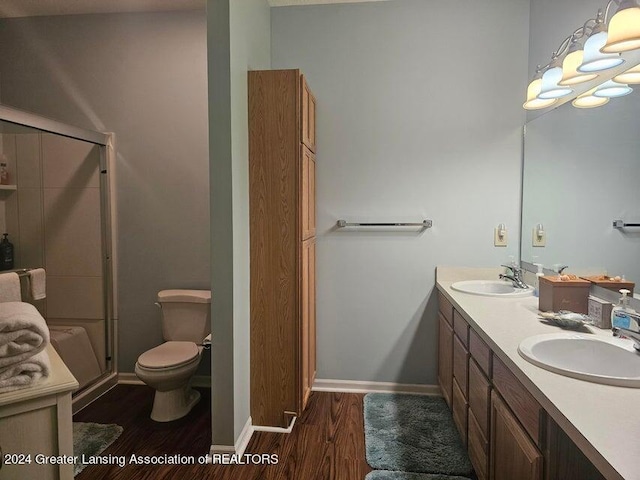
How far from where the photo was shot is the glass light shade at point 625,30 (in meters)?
1.42

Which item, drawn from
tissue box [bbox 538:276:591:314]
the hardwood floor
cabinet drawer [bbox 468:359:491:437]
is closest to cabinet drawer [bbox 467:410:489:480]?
cabinet drawer [bbox 468:359:491:437]

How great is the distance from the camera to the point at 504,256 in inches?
108

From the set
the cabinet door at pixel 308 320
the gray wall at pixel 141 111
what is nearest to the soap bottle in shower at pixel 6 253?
the gray wall at pixel 141 111

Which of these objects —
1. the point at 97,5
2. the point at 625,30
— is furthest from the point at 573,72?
the point at 97,5

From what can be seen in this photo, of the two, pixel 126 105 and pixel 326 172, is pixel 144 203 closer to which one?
pixel 126 105

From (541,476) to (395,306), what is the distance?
1.71 metres

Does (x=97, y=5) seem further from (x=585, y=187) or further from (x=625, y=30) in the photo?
(x=585, y=187)

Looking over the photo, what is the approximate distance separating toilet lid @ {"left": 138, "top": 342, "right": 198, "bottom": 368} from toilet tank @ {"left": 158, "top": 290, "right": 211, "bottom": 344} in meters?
0.10

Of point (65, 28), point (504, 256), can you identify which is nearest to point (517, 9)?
point (504, 256)

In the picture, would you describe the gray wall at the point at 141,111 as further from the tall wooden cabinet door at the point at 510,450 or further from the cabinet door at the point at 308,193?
the tall wooden cabinet door at the point at 510,450

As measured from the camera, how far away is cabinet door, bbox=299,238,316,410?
7.88ft

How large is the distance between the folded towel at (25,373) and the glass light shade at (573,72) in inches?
98.0

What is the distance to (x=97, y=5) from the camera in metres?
2.81

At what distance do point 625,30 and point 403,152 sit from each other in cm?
143
